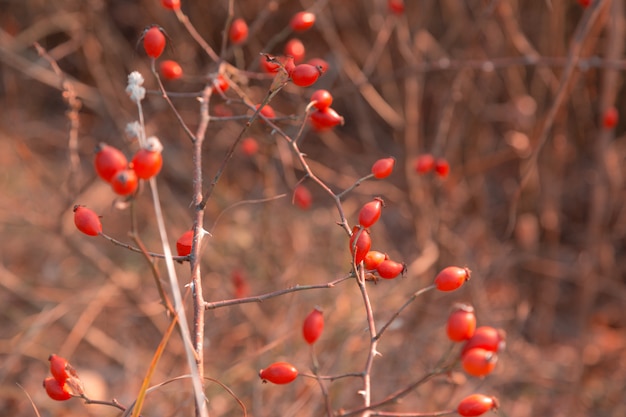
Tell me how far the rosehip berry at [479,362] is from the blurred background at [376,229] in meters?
1.15

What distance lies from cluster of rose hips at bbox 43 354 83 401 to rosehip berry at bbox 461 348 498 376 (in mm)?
699

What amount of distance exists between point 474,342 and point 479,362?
0.16 ft

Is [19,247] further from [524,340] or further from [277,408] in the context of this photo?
[524,340]

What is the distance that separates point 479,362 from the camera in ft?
3.27

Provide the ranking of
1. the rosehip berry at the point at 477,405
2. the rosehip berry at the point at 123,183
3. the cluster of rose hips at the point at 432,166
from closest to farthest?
1. the rosehip berry at the point at 123,183
2. the rosehip berry at the point at 477,405
3. the cluster of rose hips at the point at 432,166

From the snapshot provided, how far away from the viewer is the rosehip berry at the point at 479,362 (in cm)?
99

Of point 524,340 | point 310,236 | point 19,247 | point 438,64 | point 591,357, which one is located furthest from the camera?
point 19,247

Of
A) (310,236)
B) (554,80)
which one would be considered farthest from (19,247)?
(554,80)

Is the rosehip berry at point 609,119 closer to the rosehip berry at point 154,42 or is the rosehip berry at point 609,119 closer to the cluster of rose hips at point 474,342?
the cluster of rose hips at point 474,342

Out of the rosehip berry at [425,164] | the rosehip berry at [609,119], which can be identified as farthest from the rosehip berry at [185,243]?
the rosehip berry at [609,119]

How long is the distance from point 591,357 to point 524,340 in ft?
1.08

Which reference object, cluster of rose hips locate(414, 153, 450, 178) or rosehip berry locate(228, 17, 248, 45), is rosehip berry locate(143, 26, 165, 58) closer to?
rosehip berry locate(228, 17, 248, 45)

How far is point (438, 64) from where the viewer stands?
2.16 meters

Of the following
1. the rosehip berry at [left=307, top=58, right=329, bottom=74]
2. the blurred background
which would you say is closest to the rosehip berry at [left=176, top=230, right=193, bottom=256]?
the rosehip berry at [left=307, top=58, right=329, bottom=74]
